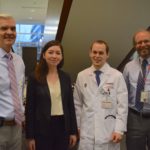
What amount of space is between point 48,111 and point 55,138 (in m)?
0.23

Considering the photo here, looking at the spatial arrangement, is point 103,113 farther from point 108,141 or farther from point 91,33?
point 91,33

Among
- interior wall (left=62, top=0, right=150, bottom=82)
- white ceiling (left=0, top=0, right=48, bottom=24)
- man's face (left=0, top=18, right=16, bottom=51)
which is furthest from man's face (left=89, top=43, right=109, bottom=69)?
white ceiling (left=0, top=0, right=48, bottom=24)

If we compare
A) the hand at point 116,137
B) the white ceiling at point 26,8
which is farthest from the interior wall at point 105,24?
the white ceiling at point 26,8

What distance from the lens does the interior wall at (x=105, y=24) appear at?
5056 mm

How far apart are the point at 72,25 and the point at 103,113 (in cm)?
314

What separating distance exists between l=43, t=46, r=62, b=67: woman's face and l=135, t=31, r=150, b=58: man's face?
2.61 ft

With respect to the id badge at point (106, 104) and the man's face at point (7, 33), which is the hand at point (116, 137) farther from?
the man's face at point (7, 33)

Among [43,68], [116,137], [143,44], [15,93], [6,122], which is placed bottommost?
[116,137]

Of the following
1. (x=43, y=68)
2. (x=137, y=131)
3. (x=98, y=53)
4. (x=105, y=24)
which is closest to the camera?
(x=43, y=68)

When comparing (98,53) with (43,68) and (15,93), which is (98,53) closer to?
(43,68)

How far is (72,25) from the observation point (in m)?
5.66

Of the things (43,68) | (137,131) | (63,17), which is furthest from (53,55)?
(63,17)

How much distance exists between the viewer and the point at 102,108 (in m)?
2.77

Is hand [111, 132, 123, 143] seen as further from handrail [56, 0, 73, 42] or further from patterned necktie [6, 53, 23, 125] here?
handrail [56, 0, 73, 42]
